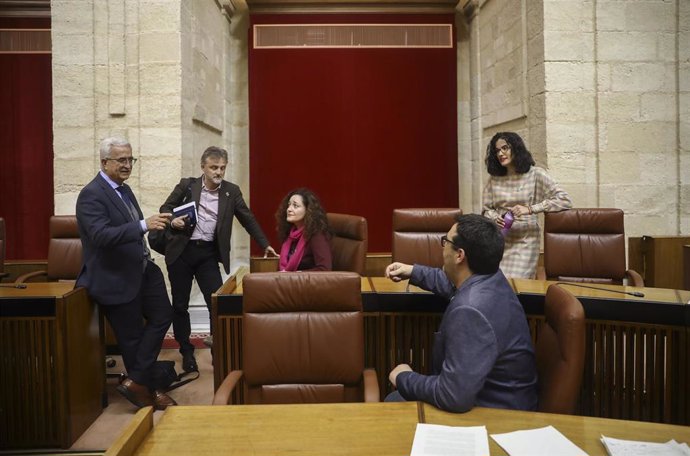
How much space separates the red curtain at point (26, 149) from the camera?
6492 millimetres

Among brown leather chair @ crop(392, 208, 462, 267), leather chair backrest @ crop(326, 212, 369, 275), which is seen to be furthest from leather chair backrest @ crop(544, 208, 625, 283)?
leather chair backrest @ crop(326, 212, 369, 275)

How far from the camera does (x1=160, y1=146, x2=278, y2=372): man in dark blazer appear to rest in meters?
3.81

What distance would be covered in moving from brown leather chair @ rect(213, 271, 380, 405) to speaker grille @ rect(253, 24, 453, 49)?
515 centimetres

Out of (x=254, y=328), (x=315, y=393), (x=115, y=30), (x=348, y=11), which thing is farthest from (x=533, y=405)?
(x=348, y=11)

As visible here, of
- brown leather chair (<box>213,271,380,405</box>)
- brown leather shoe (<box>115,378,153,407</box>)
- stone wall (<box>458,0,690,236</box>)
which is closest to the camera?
brown leather chair (<box>213,271,380,405</box>)

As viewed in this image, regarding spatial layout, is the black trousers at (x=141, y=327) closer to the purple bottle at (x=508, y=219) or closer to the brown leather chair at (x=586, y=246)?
the purple bottle at (x=508, y=219)

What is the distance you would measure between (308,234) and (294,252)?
0.17 metres

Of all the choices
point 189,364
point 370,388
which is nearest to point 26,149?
point 189,364

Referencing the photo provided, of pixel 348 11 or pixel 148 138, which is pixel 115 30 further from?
pixel 348 11

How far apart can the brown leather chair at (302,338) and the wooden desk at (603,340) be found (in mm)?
652

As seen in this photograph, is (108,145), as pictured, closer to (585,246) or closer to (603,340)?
(603,340)

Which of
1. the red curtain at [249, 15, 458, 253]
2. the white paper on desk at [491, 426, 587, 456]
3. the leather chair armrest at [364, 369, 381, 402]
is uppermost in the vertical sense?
the red curtain at [249, 15, 458, 253]

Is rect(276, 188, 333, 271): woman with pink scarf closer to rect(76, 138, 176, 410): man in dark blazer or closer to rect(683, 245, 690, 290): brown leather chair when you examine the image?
rect(76, 138, 176, 410): man in dark blazer

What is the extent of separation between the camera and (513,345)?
1.75 m
